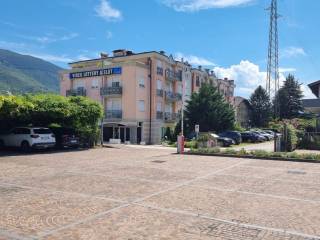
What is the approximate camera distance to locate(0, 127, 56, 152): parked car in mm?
25125

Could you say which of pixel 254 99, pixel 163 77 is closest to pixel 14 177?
pixel 163 77

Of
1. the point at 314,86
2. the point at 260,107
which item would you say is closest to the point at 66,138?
the point at 314,86

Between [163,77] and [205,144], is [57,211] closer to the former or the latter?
Result: [205,144]

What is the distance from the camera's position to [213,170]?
16156 millimetres

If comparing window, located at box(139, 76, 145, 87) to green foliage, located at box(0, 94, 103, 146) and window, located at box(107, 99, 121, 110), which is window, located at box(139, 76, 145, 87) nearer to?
window, located at box(107, 99, 121, 110)

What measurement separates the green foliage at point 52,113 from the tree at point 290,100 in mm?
47092

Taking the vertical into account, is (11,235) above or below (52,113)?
below

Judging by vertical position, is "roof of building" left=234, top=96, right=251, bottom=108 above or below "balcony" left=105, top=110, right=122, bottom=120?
above

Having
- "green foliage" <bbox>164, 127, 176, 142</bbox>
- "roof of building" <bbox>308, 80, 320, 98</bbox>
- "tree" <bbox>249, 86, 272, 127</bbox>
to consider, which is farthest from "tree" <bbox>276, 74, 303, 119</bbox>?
"green foliage" <bbox>164, 127, 176, 142</bbox>

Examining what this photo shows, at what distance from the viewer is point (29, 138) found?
25.1m

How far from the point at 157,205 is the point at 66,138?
68.7 feet

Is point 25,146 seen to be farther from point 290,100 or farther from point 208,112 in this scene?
point 290,100

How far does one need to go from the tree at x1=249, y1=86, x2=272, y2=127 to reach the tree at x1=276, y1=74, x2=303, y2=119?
19.2ft

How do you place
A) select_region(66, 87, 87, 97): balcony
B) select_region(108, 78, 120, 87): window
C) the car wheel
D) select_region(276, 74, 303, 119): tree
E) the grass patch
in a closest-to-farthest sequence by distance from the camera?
1. the grass patch
2. the car wheel
3. select_region(108, 78, 120, 87): window
4. select_region(66, 87, 87, 97): balcony
5. select_region(276, 74, 303, 119): tree
